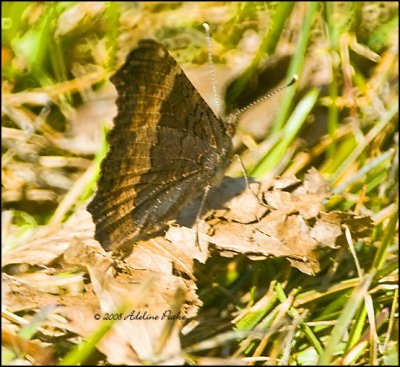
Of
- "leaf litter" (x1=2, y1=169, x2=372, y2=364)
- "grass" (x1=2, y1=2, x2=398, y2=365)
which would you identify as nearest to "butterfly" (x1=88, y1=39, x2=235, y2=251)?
"leaf litter" (x1=2, y1=169, x2=372, y2=364)

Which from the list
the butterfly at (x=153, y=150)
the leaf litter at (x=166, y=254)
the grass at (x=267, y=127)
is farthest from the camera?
the grass at (x=267, y=127)

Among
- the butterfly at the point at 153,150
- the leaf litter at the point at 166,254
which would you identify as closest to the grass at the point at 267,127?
the leaf litter at the point at 166,254

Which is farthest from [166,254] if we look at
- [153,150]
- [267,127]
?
[267,127]

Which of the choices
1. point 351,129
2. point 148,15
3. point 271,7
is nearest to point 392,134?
point 351,129

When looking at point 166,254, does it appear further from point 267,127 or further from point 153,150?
point 267,127

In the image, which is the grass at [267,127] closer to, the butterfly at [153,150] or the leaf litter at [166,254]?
the leaf litter at [166,254]
